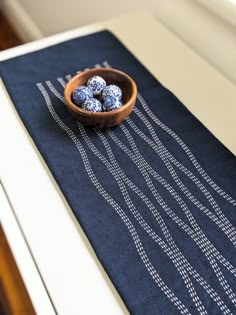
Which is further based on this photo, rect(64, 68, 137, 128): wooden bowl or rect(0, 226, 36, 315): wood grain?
rect(0, 226, 36, 315): wood grain

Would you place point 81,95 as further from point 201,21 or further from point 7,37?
point 7,37

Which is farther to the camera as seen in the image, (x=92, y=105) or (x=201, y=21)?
(x=201, y=21)

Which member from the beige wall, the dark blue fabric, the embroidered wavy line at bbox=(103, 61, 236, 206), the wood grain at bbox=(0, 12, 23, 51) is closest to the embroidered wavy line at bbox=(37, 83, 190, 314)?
the dark blue fabric

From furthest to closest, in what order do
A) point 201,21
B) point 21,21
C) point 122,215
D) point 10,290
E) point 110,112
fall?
point 21,21
point 10,290
point 201,21
point 110,112
point 122,215

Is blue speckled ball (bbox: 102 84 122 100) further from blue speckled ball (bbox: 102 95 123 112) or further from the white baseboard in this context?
the white baseboard

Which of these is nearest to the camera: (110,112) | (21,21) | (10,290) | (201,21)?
(110,112)

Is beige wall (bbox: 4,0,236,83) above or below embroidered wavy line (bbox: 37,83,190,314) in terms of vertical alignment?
above

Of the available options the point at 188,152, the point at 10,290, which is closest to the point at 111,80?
the point at 188,152

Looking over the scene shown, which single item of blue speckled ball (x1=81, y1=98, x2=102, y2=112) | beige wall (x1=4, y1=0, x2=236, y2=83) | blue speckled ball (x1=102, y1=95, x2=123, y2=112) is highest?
beige wall (x1=4, y1=0, x2=236, y2=83)
